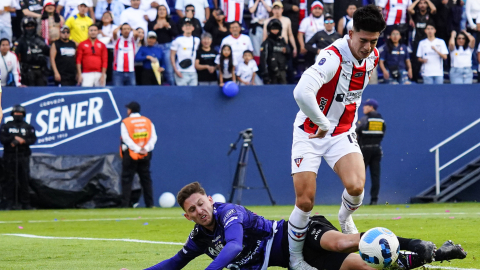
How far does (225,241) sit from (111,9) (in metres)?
14.9

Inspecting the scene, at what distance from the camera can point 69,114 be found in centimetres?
1908

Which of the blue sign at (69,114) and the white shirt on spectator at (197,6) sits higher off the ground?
the white shirt on spectator at (197,6)

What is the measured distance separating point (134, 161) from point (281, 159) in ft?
13.2

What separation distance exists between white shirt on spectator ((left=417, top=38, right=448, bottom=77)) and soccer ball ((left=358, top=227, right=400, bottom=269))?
1514 centimetres

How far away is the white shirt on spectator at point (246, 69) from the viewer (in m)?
19.7

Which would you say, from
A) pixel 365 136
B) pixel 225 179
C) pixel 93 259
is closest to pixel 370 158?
pixel 365 136

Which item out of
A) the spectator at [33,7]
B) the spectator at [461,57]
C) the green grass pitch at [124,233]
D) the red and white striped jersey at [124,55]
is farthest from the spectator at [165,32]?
the spectator at [461,57]

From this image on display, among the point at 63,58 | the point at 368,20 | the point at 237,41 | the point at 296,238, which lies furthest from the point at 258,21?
the point at 296,238

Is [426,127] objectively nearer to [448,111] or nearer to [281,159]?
[448,111]

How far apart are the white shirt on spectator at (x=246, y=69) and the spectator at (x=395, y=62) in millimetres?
3447

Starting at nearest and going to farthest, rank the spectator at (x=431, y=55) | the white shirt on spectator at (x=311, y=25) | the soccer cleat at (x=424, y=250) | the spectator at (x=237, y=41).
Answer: the soccer cleat at (x=424, y=250) < the spectator at (x=237, y=41) < the white shirt on spectator at (x=311, y=25) < the spectator at (x=431, y=55)

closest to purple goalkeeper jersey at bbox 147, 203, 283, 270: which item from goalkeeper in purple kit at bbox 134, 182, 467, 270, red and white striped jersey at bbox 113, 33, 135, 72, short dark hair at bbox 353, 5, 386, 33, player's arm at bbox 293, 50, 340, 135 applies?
goalkeeper in purple kit at bbox 134, 182, 467, 270

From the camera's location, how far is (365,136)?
1858 centimetres

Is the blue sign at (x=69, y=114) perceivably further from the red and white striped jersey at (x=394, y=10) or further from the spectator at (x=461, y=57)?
the spectator at (x=461, y=57)
